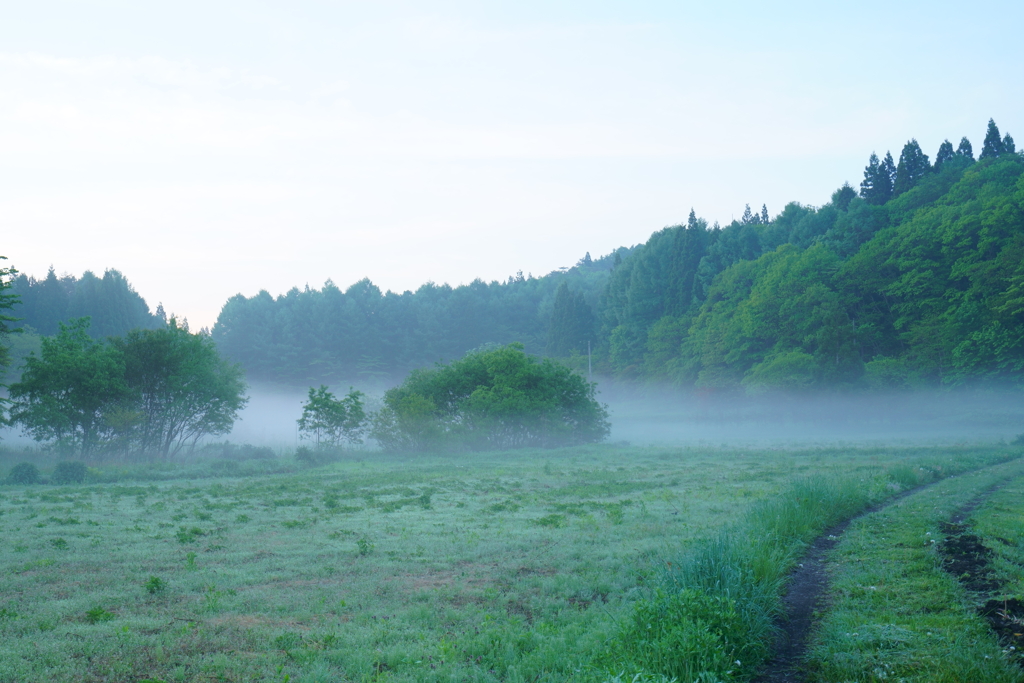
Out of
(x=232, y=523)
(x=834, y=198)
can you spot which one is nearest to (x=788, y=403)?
(x=834, y=198)

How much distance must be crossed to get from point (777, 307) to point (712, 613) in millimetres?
70708

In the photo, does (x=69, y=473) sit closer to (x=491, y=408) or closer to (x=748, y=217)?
Result: (x=491, y=408)

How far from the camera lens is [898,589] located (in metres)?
7.86

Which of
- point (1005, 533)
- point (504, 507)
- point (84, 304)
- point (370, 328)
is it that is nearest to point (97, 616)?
point (504, 507)

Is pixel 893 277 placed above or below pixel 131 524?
above

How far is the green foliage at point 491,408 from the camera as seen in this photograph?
42.1 metres

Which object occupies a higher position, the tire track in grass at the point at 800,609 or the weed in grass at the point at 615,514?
the tire track in grass at the point at 800,609

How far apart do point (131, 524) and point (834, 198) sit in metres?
104

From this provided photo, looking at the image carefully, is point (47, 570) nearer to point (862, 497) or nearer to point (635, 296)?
point (862, 497)

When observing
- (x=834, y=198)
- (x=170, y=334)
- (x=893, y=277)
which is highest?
(x=834, y=198)

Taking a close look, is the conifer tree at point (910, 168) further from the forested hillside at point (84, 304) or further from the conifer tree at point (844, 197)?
the forested hillside at point (84, 304)

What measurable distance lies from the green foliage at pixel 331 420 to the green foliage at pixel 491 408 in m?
1.37

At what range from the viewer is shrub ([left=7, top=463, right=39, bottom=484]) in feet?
78.7

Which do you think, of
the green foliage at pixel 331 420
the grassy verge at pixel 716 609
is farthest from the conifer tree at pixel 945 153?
the grassy verge at pixel 716 609
